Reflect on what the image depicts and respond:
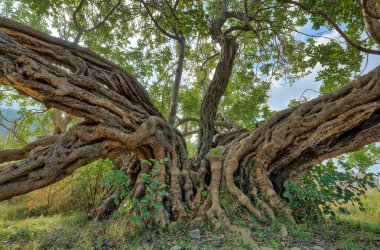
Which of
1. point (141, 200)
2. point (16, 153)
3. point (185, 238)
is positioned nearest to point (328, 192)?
point (185, 238)

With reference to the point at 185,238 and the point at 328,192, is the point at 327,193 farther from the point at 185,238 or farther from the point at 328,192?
the point at 185,238

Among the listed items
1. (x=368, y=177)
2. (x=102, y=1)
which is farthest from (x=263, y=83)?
(x=102, y=1)

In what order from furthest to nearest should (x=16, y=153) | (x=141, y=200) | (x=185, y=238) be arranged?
(x=16, y=153), (x=141, y=200), (x=185, y=238)

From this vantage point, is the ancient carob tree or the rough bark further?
the rough bark

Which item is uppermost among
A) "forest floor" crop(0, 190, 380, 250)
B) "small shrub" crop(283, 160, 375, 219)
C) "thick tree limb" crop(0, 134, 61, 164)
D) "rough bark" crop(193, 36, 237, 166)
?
"rough bark" crop(193, 36, 237, 166)

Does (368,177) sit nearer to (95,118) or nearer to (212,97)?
(212,97)

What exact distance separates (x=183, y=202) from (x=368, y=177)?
2686 mm

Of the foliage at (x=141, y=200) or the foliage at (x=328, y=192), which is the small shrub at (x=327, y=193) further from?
the foliage at (x=141, y=200)

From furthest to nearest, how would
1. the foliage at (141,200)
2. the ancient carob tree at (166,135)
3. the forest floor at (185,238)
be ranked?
the ancient carob tree at (166,135) < the foliage at (141,200) < the forest floor at (185,238)

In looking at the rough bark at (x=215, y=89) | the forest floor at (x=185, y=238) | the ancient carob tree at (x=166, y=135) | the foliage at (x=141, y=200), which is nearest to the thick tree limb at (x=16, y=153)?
the ancient carob tree at (x=166, y=135)

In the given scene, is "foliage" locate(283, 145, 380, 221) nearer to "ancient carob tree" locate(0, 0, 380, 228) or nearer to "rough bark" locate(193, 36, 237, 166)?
"ancient carob tree" locate(0, 0, 380, 228)

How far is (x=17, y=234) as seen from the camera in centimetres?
300

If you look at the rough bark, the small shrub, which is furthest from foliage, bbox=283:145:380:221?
the rough bark

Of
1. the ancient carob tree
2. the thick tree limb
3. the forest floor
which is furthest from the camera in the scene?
the thick tree limb
